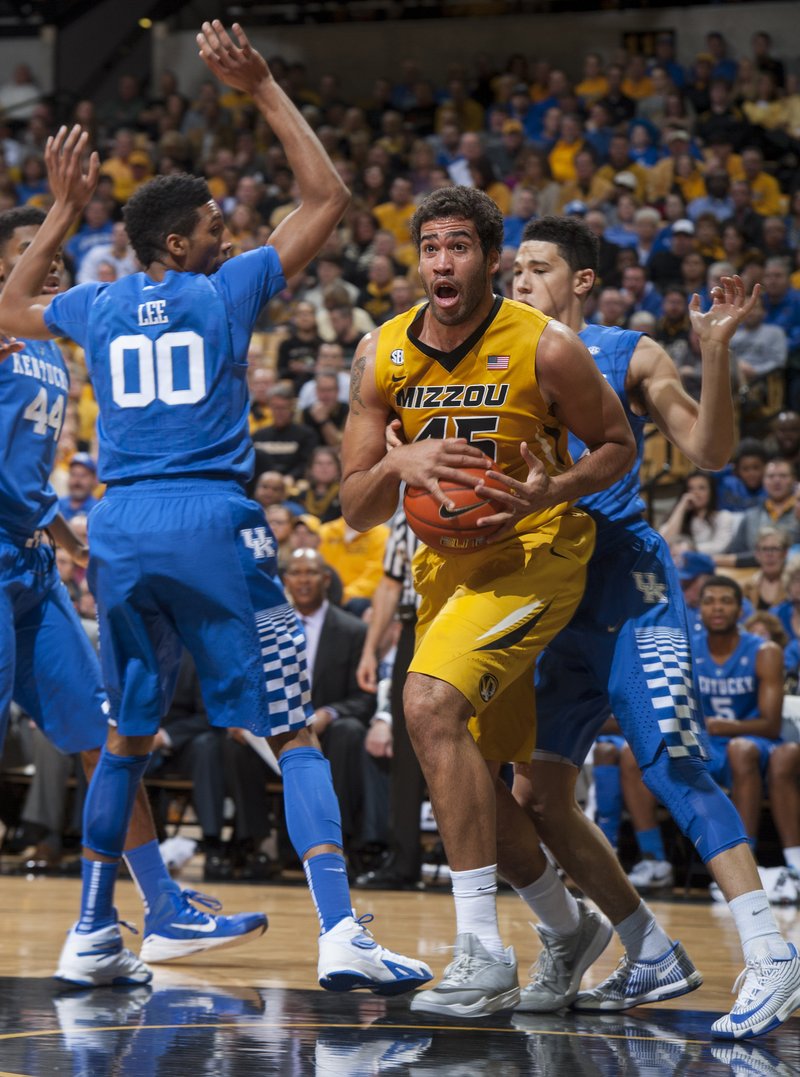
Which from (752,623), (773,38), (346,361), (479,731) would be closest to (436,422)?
(479,731)

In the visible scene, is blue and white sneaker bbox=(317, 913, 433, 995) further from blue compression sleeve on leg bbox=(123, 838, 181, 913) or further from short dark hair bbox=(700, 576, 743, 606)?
short dark hair bbox=(700, 576, 743, 606)

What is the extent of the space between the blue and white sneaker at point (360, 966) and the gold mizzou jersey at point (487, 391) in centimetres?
119

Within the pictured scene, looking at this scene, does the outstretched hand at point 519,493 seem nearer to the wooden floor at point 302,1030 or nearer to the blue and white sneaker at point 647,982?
the wooden floor at point 302,1030

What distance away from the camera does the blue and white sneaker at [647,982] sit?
14.6ft

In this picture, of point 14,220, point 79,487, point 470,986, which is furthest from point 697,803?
point 79,487

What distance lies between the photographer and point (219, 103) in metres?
19.7

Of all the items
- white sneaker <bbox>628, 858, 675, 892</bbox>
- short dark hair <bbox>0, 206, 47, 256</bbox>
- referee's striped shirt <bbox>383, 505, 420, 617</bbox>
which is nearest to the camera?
short dark hair <bbox>0, 206, 47, 256</bbox>

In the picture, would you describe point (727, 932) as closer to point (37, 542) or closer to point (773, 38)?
point (37, 542)

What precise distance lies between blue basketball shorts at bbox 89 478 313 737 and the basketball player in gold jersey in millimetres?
400

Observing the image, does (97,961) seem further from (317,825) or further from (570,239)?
(570,239)

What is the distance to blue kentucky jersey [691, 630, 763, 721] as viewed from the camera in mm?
8438

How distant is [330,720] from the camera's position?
8547 mm

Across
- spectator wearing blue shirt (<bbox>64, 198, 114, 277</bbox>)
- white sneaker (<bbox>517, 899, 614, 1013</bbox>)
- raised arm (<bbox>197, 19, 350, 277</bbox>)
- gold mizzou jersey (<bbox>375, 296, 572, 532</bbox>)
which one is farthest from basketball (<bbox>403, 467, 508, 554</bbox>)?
spectator wearing blue shirt (<bbox>64, 198, 114, 277</bbox>)

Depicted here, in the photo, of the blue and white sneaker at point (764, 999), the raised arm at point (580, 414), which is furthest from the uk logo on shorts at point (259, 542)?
the blue and white sneaker at point (764, 999)
